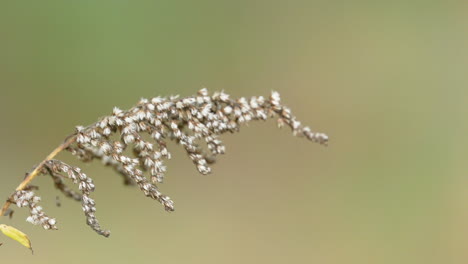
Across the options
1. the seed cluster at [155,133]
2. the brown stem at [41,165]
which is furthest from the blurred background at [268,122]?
the seed cluster at [155,133]

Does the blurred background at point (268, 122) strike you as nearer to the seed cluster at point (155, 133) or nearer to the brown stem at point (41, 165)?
the brown stem at point (41, 165)

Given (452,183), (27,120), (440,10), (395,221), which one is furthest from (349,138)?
(27,120)

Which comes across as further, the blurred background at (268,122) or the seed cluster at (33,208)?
the blurred background at (268,122)

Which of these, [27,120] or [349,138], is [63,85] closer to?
[27,120]

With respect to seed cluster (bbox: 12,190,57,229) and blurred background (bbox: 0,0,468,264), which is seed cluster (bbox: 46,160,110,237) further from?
blurred background (bbox: 0,0,468,264)

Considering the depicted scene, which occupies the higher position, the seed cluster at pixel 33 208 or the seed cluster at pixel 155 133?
the seed cluster at pixel 155 133

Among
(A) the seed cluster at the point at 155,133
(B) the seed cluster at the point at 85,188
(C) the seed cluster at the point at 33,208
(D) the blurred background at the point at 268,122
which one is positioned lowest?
(C) the seed cluster at the point at 33,208

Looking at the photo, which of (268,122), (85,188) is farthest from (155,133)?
(268,122)
